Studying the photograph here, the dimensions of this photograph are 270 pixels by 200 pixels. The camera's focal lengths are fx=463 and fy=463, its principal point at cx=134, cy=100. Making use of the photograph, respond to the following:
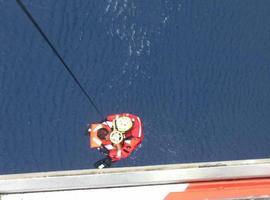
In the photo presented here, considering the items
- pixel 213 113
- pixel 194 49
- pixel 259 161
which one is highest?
pixel 194 49

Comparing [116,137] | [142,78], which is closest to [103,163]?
[116,137]

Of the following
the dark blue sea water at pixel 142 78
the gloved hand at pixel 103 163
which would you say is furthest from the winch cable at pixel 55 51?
the gloved hand at pixel 103 163

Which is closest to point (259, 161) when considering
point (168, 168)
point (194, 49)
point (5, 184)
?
point (168, 168)

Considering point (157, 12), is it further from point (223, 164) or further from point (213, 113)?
point (223, 164)

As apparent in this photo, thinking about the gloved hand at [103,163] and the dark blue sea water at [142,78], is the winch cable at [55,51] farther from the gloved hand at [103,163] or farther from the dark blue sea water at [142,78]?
the gloved hand at [103,163]

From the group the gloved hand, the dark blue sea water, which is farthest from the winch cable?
the gloved hand

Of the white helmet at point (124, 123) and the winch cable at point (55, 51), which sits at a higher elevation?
the winch cable at point (55, 51)

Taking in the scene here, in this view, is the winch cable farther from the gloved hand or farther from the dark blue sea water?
the gloved hand
